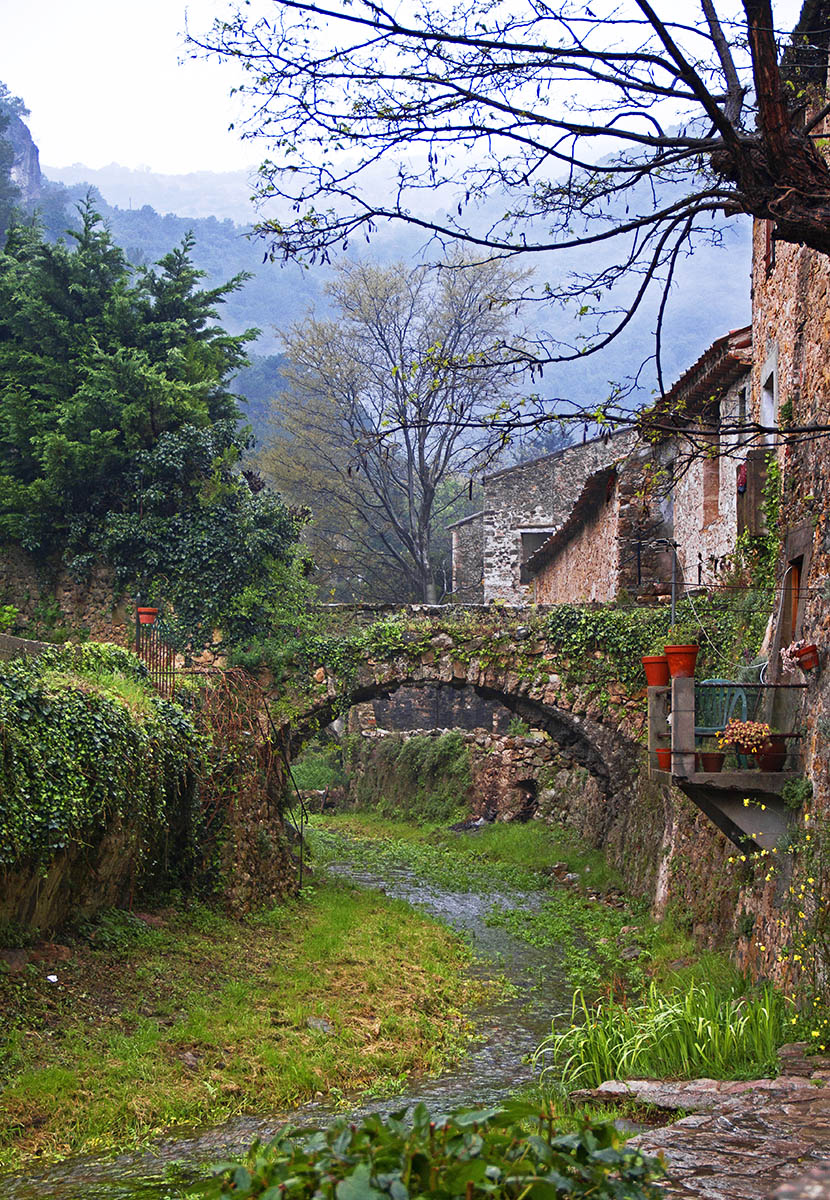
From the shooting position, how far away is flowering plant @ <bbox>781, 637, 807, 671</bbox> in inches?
278

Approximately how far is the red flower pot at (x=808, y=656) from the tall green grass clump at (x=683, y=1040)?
6.90ft

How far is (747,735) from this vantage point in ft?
23.4

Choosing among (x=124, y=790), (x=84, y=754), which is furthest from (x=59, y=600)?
(x=84, y=754)

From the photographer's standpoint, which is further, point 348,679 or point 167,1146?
point 348,679

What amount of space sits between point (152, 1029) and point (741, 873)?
4.91m

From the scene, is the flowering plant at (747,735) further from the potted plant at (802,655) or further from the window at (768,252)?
the window at (768,252)

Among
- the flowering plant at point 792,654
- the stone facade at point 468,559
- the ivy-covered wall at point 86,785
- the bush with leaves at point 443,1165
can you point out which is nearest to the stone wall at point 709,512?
the flowering plant at point 792,654

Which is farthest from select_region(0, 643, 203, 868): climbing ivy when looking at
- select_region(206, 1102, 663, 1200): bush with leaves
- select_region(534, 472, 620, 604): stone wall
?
select_region(534, 472, 620, 604): stone wall

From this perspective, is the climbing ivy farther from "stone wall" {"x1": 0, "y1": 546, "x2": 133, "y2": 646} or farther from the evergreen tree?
the evergreen tree

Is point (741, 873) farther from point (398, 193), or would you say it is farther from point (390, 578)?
point (390, 578)

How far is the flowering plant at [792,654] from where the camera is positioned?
23.2 feet

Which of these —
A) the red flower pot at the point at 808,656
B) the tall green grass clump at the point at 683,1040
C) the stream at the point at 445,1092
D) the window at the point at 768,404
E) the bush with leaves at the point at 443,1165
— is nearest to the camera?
the bush with leaves at the point at 443,1165

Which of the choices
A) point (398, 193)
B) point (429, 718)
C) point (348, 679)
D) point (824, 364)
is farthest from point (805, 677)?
point (429, 718)

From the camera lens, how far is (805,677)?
713 centimetres
